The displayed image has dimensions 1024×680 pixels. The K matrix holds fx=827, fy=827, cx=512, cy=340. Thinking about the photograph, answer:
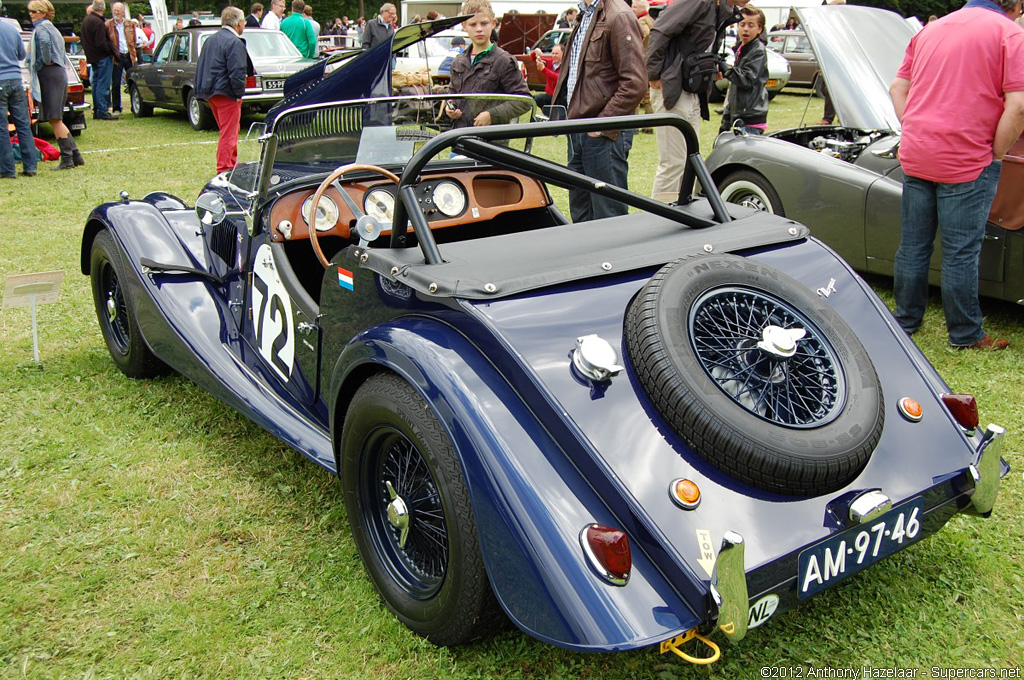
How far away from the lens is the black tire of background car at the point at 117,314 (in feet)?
12.8

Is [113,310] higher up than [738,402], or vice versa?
[738,402]

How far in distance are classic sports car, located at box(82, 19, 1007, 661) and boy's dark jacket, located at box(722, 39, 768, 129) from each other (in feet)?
15.9

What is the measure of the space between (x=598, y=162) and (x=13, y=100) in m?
7.09

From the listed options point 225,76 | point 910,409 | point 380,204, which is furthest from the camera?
point 225,76

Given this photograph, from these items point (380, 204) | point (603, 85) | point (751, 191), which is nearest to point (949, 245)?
point (751, 191)

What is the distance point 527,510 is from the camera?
6.34 feet

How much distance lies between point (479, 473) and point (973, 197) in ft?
11.3

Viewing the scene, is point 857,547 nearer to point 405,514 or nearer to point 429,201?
point 405,514

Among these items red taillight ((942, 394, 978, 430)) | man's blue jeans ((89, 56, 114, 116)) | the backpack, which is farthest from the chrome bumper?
man's blue jeans ((89, 56, 114, 116))

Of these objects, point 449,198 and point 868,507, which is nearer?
point 868,507

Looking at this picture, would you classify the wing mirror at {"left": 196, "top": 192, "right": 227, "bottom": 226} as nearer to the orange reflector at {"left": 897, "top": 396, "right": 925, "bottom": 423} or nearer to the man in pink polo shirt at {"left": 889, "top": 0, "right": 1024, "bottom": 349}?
the orange reflector at {"left": 897, "top": 396, "right": 925, "bottom": 423}

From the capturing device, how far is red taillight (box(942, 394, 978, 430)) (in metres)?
2.44

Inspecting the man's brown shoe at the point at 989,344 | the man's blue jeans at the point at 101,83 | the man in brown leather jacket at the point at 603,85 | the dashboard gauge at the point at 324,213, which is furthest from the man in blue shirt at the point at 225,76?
the man's brown shoe at the point at 989,344

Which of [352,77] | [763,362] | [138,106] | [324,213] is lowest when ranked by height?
[763,362]
